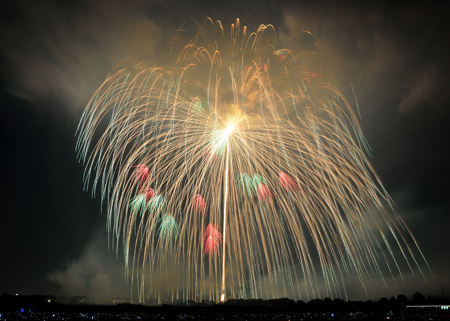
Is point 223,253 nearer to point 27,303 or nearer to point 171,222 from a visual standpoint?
point 171,222

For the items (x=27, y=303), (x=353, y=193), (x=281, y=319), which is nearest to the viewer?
(x=353, y=193)

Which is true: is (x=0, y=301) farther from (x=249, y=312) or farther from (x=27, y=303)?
(x=249, y=312)

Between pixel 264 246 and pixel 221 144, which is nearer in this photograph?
pixel 264 246

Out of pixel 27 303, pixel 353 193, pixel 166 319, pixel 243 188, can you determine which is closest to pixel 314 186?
pixel 353 193

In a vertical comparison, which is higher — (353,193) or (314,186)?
(314,186)

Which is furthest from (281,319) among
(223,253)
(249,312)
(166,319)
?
(223,253)

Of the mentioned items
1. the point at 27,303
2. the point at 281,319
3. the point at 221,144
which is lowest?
the point at 281,319

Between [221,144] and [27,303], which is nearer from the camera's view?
[221,144]

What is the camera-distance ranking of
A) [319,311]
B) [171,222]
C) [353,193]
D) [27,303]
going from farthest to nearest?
[319,311] → [27,303] → [171,222] → [353,193]

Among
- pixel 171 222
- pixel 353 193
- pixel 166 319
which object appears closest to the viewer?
pixel 353 193
